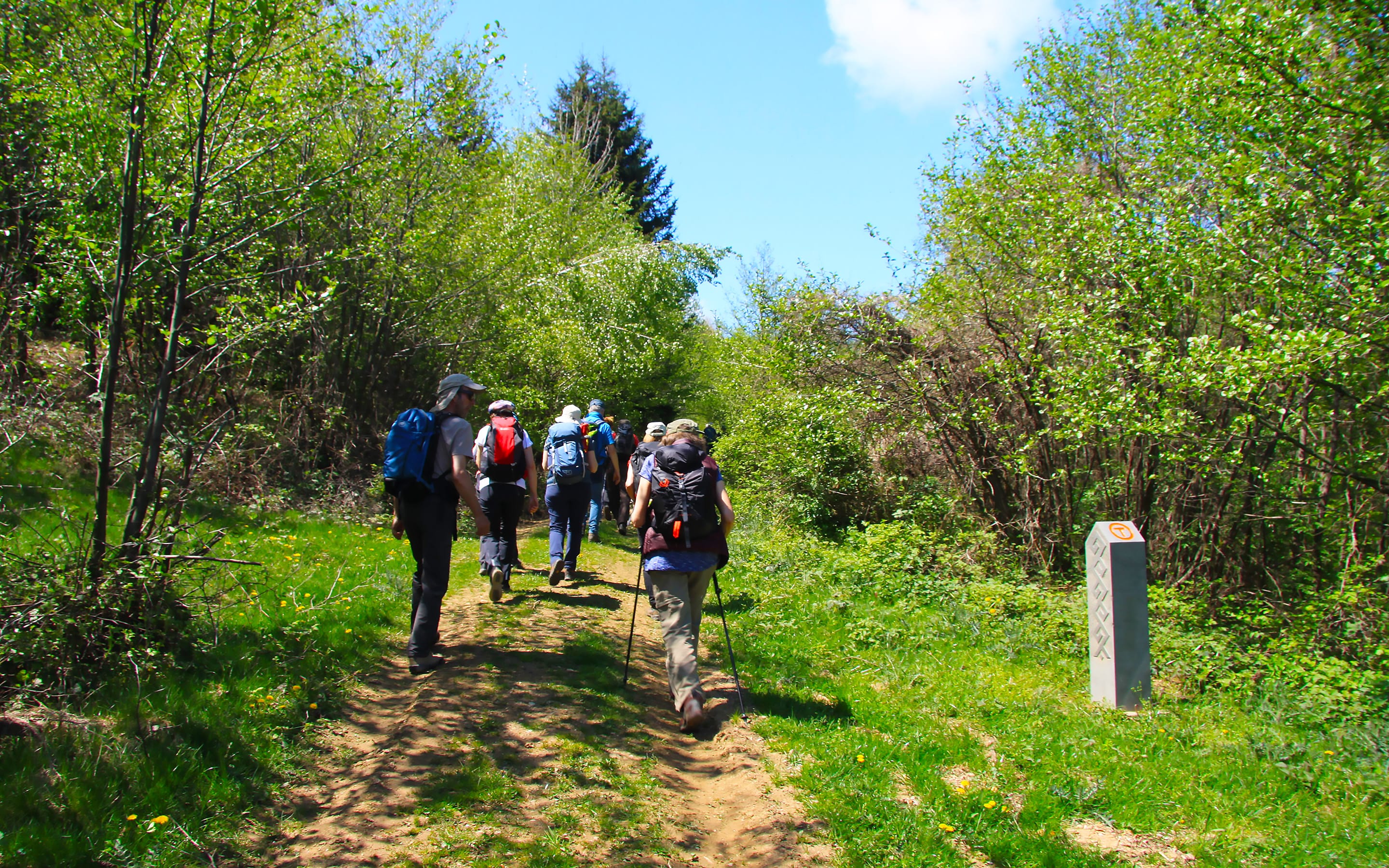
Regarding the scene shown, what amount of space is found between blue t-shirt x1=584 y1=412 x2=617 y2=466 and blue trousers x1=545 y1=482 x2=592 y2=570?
4.39 feet

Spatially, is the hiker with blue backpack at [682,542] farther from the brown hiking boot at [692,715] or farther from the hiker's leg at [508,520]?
the hiker's leg at [508,520]

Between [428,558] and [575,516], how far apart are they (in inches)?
116

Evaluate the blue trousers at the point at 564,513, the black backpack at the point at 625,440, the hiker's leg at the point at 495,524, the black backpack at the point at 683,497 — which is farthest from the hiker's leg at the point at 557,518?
the black backpack at the point at 625,440

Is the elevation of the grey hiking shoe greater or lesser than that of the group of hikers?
lesser

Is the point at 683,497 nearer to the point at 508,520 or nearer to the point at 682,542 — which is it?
the point at 682,542

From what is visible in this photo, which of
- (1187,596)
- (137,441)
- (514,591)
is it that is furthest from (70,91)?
→ (1187,596)

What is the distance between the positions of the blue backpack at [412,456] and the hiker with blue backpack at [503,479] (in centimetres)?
190

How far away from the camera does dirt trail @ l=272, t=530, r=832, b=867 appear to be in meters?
3.69

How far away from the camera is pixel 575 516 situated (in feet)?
28.3

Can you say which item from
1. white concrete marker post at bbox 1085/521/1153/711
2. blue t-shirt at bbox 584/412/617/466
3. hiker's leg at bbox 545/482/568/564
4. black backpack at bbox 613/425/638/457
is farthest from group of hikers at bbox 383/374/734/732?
black backpack at bbox 613/425/638/457

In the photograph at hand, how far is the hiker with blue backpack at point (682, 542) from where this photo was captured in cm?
531

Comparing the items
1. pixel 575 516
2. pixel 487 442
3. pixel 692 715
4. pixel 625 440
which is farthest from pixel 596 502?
pixel 692 715

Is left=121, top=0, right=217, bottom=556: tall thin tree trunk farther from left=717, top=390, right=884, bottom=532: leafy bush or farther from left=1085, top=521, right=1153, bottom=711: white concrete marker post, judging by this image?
left=717, top=390, right=884, bottom=532: leafy bush

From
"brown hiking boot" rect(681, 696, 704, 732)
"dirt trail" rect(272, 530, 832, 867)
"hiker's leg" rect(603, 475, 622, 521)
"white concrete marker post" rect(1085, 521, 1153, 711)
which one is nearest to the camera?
"dirt trail" rect(272, 530, 832, 867)
